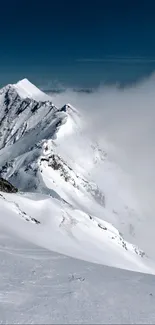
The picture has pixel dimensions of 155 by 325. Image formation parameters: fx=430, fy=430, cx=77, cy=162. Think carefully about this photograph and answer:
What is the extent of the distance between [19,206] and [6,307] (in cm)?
3967

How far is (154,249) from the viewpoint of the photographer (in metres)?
193

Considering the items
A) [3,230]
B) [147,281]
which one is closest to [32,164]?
[3,230]

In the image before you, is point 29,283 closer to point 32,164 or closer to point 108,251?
point 108,251

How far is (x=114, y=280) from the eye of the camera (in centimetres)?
1902

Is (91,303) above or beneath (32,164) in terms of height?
beneath

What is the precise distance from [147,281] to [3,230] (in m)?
17.1

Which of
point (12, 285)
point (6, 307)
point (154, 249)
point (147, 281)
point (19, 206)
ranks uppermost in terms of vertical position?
point (154, 249)

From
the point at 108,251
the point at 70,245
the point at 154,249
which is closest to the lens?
the point at 70,245

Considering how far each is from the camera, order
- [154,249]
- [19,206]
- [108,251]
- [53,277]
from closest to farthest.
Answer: [53,277] < [19,206] < [108,251] < [154,249]

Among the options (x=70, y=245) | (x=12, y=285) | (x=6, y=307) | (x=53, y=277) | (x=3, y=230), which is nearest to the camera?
(x=6, y=307)

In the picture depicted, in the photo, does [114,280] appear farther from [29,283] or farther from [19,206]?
[19,206]

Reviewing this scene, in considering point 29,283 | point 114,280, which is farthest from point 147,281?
point 29,283

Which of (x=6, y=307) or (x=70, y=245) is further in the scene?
(x=70, y=245)

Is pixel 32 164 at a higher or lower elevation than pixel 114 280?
higher
